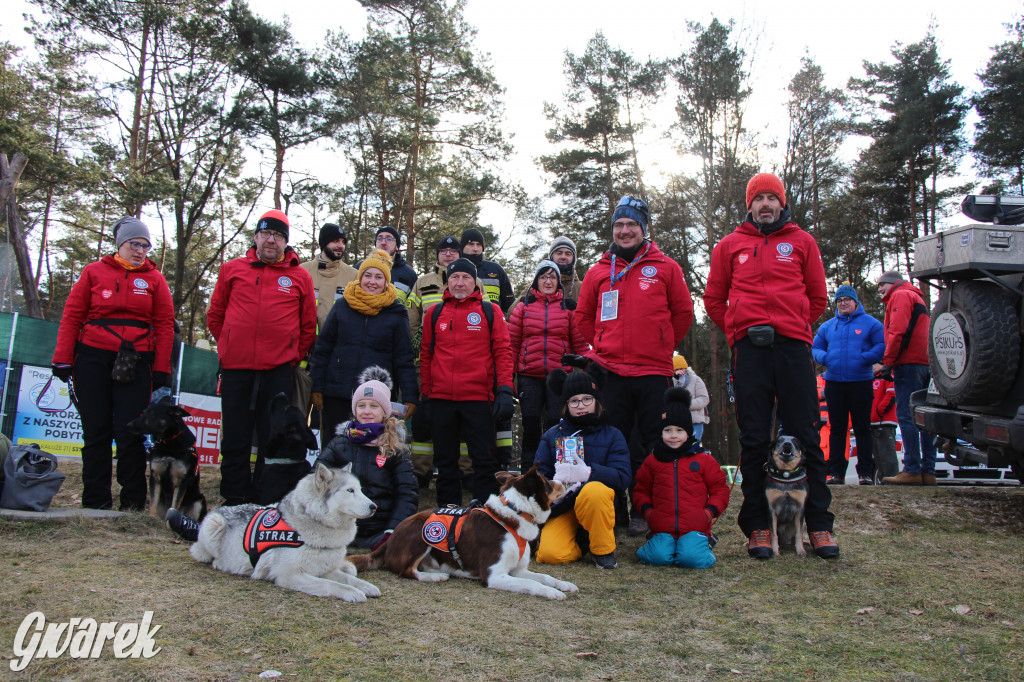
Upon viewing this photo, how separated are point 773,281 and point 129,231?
469 cm

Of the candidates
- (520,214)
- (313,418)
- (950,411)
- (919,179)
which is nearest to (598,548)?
(313,418)

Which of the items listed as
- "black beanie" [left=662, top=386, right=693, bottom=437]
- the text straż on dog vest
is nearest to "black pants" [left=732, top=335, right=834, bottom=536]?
"black beanie" [left=662, top=386, right=693, bottom=437]

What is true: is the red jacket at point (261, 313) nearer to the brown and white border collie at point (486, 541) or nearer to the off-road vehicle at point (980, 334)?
the brown and white border collie at point (486, 541)

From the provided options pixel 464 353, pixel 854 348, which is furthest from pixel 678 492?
pixel 854 348

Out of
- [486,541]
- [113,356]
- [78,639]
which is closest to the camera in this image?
[78,639]

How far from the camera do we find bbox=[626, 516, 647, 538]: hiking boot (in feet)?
16.5

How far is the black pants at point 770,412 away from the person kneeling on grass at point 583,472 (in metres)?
0.81

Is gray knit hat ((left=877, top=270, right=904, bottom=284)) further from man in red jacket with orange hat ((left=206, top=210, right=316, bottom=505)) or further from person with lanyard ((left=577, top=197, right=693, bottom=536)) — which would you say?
man in red jacket with orange hat ((left=206, top=210, right=316, bottom=505))

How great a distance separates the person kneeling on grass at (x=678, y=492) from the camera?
4.27 m

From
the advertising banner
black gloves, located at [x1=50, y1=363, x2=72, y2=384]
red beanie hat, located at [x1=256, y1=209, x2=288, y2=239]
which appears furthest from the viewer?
the advertising banner

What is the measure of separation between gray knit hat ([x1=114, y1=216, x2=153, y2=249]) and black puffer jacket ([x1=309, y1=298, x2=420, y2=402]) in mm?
1541

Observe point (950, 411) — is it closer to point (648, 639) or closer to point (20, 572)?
point (648, 639)

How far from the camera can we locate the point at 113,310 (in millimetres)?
5008

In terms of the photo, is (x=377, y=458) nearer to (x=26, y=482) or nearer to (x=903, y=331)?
(x=26, y=482)
